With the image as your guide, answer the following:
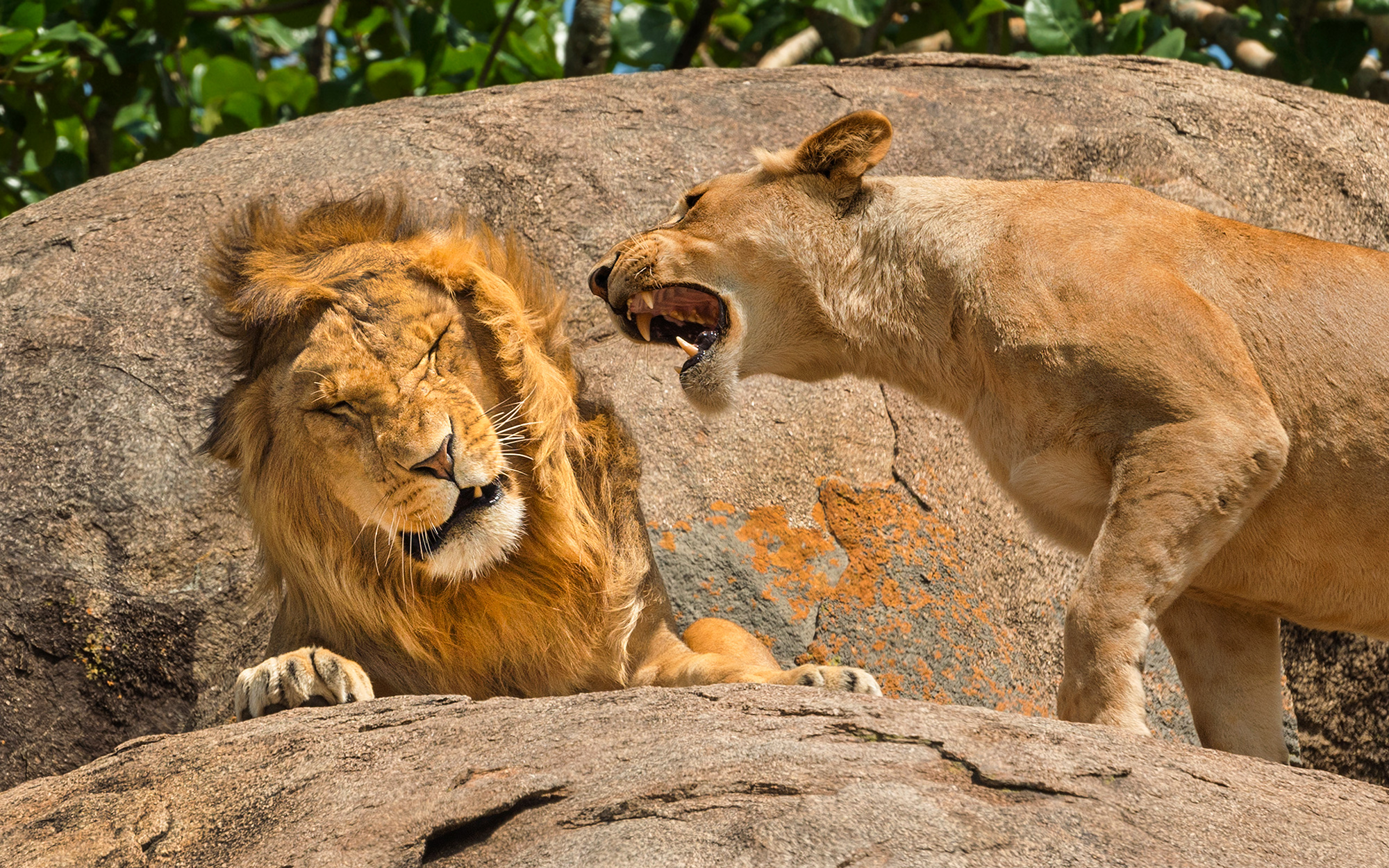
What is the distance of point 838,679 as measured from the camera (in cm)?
293

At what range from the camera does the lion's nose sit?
9.92 feet

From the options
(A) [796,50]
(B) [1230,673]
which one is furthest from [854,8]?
(B) [1230,673]

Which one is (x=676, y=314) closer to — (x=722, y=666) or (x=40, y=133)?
(x=722, y=666)

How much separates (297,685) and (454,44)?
17.2 ft

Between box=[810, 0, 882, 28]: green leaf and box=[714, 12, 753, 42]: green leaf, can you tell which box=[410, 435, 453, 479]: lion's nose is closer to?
box=[810, 0, 882, 28]: green leaf

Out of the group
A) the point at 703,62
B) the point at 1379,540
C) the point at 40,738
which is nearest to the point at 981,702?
the point at 1379,540

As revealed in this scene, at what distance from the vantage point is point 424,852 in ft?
7.12

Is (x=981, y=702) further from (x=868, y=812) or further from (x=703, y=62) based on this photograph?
(x=703, y=62)

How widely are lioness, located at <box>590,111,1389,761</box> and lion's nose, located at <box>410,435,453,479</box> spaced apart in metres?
0.75

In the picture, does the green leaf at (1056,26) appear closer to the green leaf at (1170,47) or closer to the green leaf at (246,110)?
the green leaf at (1170,47)

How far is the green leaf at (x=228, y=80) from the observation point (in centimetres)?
704

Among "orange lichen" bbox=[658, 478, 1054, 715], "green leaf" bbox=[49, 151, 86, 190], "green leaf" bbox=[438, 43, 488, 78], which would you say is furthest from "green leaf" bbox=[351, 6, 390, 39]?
"orange lichen" bbox=[658, 478, 1054, 715]

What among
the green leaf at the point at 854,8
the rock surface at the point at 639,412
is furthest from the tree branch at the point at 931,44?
the rock surface at the point at 639,412

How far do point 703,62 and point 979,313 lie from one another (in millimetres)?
5751
